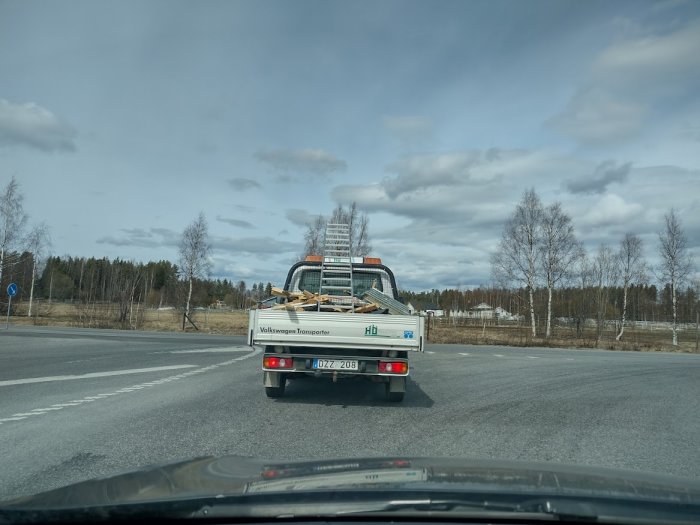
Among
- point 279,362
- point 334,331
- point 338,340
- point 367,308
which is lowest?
point 279,362

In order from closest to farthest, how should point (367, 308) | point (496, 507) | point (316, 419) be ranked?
1. point (496, 507)
2. point (316, 419)
3. point (367, 308)

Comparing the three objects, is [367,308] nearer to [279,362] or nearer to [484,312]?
[279,362]

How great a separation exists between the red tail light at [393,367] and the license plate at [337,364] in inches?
15.7

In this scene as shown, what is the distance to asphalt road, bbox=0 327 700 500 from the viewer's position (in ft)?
17.9

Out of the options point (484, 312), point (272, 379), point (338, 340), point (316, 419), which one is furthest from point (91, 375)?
point (484, 312)

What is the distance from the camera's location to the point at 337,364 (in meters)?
8.33

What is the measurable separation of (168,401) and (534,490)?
7.00 meters

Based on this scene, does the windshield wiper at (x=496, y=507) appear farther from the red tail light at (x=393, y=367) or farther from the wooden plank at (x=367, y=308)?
the wooden plank at (x=367, y=308)

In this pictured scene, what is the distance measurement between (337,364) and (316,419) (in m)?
1.08

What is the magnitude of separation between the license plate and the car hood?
4.81m

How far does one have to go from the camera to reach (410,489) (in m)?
2.63

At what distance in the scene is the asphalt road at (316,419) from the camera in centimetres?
547

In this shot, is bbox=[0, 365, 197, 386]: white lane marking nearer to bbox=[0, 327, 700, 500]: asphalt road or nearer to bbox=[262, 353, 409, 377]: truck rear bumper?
bbox=[0, 327, 700, 500]: asphalt road

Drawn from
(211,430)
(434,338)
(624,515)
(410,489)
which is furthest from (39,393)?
(434,338)
